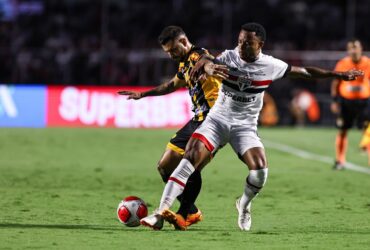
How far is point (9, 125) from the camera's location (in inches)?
1126

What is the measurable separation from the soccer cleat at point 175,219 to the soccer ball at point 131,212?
1.24 ft

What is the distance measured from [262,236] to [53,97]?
20.9 m

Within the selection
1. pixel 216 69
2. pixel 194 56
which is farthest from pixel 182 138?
pixel 216 69

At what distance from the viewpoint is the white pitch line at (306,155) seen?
59.0 ft

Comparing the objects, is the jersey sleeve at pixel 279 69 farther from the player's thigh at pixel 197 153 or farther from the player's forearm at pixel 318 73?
the player's thigh at pixel 197 153

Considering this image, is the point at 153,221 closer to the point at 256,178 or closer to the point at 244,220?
the point at 244,220

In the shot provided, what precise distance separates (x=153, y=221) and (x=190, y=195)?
0.84 meters

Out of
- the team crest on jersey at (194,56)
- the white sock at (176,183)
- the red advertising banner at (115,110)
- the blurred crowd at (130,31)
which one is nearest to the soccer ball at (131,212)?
the white sock at (176,183)

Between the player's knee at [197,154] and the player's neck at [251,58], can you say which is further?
the player's neck at [251,58]

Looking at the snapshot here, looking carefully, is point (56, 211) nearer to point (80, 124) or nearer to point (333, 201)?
point (333, 201)

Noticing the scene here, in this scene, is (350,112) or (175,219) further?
(350,112)

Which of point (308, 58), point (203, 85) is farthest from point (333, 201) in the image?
point (308, 58)

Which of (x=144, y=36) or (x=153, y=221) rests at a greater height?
(x=153, y=221)

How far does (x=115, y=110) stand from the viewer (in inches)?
1160
